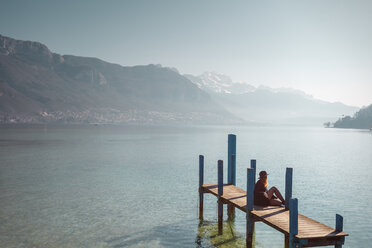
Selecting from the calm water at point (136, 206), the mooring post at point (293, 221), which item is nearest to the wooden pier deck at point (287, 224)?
the mooring post at point (293, 221)

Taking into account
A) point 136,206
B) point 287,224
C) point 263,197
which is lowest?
point 136,206

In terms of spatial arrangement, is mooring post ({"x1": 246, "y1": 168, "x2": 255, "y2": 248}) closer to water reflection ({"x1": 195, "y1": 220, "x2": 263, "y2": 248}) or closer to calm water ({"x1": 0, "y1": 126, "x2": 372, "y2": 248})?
water reflection ({"x1": 195, "y1": 220, "x2": 263, "y2": 248})

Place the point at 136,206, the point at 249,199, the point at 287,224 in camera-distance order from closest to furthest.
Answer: the point at 287,224, the point at 249,199, the point at 136,206

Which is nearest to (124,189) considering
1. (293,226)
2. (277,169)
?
(293,226)

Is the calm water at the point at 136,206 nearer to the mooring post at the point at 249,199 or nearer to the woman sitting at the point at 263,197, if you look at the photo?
the mooring post at the point at 249,199

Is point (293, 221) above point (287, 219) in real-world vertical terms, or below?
above

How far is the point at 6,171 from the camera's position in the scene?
122 feet

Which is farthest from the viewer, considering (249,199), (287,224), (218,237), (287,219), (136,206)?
(136,206)

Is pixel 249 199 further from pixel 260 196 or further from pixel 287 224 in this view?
pixel 287 224

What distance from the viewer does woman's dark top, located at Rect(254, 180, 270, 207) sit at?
1399cm

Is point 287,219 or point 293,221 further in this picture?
point 287,219

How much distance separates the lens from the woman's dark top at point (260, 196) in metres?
14.0

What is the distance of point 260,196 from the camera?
552 inches

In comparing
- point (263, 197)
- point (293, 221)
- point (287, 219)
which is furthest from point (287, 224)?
point (263, 197)
